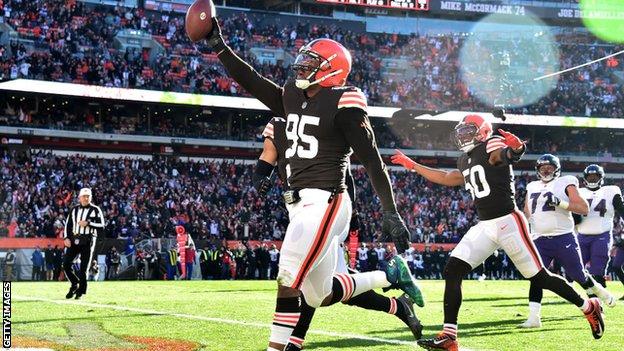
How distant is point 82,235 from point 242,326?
5635 mm

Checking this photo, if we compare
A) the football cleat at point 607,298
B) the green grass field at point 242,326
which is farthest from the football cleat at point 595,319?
the football cleat at point 607,298

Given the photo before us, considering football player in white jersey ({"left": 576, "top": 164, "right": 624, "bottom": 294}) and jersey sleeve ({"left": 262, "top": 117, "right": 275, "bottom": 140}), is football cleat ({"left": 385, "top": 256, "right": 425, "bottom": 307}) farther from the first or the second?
football player in white jersey ({"left": 576, "top": 164, "right": 624, "bottom": 294})

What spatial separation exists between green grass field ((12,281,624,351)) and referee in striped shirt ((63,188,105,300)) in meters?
0.39

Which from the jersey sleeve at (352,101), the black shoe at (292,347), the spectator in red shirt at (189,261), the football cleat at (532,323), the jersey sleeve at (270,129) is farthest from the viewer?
the spectator in red shirt at (189,261)

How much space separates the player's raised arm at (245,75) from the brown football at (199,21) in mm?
58

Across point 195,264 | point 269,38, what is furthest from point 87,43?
point 195,264

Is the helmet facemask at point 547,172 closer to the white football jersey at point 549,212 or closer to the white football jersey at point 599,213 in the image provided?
the white football jersey at point 549,212

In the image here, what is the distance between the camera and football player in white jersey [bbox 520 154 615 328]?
973 centimetres

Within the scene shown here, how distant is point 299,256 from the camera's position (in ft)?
16.6

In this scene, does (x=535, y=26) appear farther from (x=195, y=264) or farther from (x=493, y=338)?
(x=493, y=338)

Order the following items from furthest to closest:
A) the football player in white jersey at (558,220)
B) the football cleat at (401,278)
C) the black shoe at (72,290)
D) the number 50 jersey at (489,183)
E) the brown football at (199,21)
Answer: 1. the black shoe at (72,290)
2. the football player in white jersey at (558,220)
3. the number 50 jersey at (489,183)
4. the football cleat at (401,278)
5. the brown football at (199,21)

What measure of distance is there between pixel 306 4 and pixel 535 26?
1455 cm

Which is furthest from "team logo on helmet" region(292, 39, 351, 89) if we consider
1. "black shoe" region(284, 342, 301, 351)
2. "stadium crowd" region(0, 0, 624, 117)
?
"stadium crowd" region(0, 0, 624, 117)

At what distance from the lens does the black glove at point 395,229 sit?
4805mm
